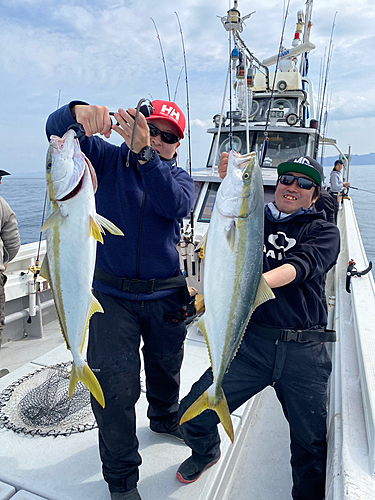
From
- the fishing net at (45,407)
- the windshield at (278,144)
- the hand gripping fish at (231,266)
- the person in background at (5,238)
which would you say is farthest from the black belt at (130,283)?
the windshield at (278,144)

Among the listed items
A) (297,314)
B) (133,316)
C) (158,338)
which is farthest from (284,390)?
(133,316)

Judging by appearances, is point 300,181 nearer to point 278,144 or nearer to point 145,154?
point 145,154

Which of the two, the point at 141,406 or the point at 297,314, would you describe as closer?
the point at 297,314

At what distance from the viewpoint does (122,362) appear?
2268 millimetres

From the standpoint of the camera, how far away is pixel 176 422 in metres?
2.88

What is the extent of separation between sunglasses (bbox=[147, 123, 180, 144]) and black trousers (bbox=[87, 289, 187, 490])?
1.02 m

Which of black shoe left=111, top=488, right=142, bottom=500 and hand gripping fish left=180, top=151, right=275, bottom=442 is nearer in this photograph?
hand gripping fish left=180, top=151, right=275, bottom=442

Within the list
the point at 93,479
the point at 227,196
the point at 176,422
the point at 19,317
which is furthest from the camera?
the point at 19,317

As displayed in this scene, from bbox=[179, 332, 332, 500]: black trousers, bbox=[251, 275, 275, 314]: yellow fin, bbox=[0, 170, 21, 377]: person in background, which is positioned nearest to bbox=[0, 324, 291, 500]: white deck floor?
bbox=[179, 332, 332, 500]: black trousers

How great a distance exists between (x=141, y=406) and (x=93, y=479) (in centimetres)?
83

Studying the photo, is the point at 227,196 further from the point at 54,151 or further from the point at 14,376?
the point at 14,376

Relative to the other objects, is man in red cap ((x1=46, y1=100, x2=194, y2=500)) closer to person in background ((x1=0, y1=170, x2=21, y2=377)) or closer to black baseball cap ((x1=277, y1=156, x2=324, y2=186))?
black baseball cap ((x1=277, y1=156, x2=324, y2=186))

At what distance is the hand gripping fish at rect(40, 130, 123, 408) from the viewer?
4.93 ft

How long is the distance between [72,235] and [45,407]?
7.18ft
